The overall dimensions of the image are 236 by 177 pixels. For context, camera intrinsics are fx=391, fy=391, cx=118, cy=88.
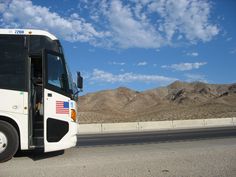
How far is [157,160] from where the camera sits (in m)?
10.1

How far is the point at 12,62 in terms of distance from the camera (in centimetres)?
1041

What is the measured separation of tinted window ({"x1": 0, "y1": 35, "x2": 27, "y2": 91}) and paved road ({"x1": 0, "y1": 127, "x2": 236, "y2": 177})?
2.05 m

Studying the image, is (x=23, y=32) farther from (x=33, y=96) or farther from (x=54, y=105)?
(x=54, y=105)

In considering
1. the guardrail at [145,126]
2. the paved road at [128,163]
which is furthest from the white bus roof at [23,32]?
the guardrail at [145,126]

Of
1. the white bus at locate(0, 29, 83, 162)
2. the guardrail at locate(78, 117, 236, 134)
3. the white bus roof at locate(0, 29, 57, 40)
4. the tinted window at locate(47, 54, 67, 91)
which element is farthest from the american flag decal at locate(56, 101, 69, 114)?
the guardrail at locate(78, 117, 236, 134)

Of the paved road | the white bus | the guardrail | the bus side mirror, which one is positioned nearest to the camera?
the paved road

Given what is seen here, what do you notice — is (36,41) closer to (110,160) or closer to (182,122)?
(110,160)

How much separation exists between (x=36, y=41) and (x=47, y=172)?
12.2 ft

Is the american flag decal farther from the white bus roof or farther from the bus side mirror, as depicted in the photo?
the white bus roof

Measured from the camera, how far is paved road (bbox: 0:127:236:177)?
8531 millimetres

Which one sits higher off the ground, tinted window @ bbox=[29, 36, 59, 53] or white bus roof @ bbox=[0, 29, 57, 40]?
white bus roof @ bbox=[0, 29, 57, 40]

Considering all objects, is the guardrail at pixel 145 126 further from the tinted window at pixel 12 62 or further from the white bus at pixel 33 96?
the tinted window at pixel 12 62

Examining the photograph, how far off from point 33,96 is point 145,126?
20.2 meters

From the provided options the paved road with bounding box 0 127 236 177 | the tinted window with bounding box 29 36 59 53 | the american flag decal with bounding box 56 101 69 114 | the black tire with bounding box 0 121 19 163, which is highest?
the tinted window with bounding box 29 36 59 53
